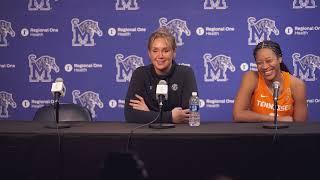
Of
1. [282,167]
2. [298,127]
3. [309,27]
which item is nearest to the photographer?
[282,167]

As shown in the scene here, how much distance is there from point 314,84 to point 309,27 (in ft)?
1.97

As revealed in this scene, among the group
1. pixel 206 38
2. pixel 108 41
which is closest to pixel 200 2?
pixel 206 38

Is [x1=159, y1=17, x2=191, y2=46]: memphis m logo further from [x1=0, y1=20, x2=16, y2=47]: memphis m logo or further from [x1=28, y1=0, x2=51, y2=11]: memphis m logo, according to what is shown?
[x1=0, y1=20, x2=16, y2=47]: memphis m logo

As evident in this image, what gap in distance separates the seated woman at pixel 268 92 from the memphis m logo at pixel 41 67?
7.60 ft

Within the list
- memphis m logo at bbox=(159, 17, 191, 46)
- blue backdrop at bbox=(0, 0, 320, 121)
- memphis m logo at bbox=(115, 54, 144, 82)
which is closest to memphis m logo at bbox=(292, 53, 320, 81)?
blue backdrop at bbox=(0, 0, 320, 121)

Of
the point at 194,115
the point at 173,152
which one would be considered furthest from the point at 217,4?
the point at 173,152

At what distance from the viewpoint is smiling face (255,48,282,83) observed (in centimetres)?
353

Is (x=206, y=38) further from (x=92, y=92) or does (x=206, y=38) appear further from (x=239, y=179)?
(x=239, y=179)

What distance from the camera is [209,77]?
4.98 meters

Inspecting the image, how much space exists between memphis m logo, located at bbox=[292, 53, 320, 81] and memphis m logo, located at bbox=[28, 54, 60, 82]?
2564 millimetres

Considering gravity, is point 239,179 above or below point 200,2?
below

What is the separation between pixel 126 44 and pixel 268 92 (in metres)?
1.92

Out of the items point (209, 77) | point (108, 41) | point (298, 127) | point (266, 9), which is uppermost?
point (266, 9)

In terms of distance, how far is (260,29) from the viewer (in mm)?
4855
